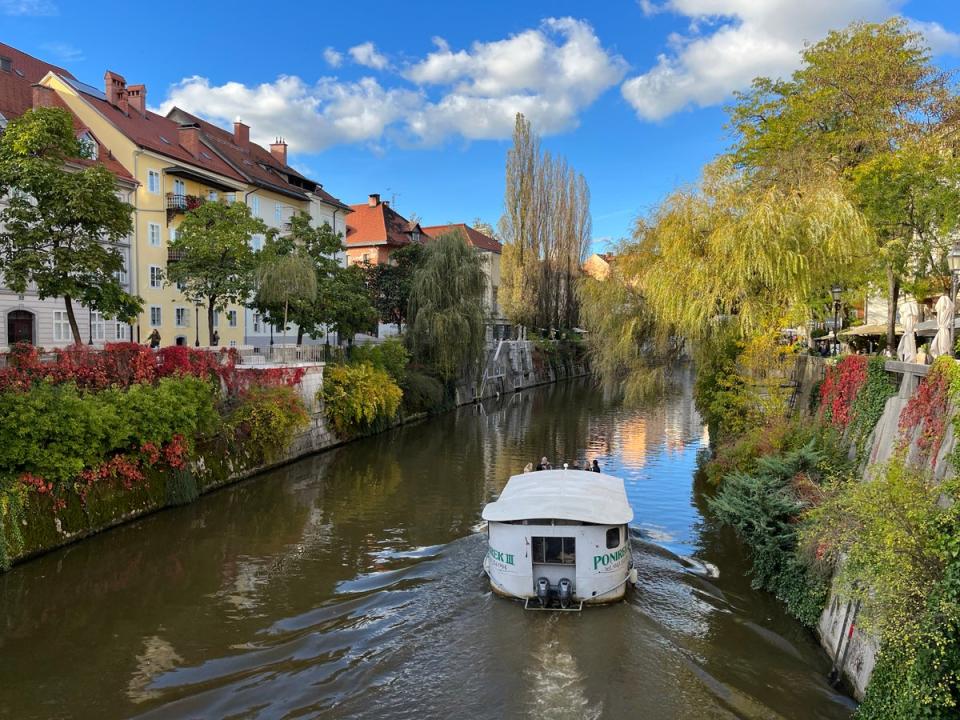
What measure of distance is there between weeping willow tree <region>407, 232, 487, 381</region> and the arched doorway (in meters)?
16.6

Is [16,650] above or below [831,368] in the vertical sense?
below

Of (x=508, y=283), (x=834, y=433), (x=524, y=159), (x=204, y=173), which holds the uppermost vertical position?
(x=524, y=159)

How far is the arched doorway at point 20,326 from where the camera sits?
27516mm

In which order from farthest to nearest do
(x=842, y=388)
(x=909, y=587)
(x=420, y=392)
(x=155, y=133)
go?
(x=155, y=133)
(x=420, y=392)
(x=842, y=388)
(x=909, y=587)

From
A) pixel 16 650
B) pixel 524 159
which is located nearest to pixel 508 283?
pixel 524 159

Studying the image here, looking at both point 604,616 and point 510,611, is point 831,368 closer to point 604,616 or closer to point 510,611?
point 604,616

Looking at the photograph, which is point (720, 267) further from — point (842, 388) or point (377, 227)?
point (377, 227)

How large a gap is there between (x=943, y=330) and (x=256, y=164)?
41259 millimetres

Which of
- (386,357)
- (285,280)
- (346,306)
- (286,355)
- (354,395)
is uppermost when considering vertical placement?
(285,280)

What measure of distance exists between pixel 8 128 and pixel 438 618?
53.1 feet

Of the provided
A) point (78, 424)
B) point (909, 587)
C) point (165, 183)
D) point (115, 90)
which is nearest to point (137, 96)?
point (115, 90)

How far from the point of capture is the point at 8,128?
17.7 m

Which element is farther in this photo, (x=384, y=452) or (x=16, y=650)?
(x=384, y=452)

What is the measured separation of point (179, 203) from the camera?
33.8 metres
